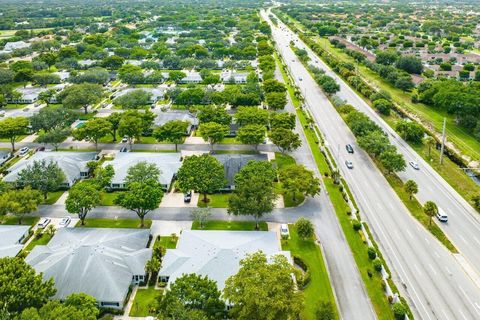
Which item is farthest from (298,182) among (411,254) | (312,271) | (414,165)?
(414,165)

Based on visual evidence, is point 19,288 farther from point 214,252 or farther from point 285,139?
point 285,139

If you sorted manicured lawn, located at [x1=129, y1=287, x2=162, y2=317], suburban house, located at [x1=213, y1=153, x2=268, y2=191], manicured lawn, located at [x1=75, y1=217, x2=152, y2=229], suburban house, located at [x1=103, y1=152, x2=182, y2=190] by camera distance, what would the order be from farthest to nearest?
suburban house, located at [x1=103, y1=152, x2=182, y2=190] → suburban house, located at [x1=213, y1=153, x2=268, y2=191] → manicured lawn, located at [x1=75, y1=217, x2=152, y2=229] → manicured lawn, located at [x1=129, y1=287, x2=162, y2=317]

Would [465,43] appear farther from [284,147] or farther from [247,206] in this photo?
[247,206]

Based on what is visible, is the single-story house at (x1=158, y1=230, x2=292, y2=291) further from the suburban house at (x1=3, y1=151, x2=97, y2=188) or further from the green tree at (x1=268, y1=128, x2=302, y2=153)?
the suburban house at (x1=3, y1=151, x2=97, y2=188)

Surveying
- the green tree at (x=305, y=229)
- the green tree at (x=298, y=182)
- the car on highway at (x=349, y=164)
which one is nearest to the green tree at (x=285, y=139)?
the car on highway at (x=349, y=164)

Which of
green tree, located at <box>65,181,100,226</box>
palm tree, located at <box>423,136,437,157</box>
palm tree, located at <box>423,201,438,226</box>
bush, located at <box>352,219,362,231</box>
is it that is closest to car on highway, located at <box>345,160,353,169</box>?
palm tree, located at <box>423,201,438,226</box>
